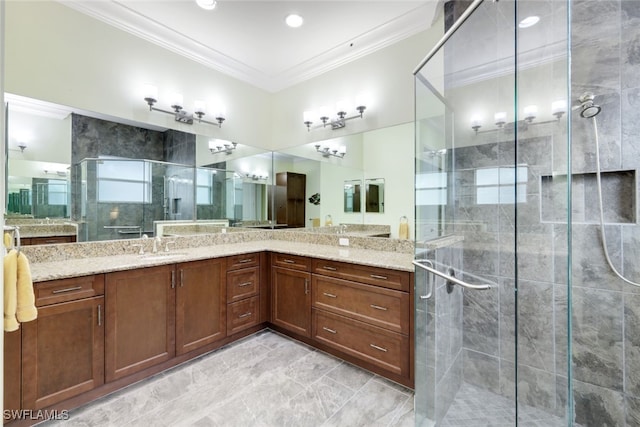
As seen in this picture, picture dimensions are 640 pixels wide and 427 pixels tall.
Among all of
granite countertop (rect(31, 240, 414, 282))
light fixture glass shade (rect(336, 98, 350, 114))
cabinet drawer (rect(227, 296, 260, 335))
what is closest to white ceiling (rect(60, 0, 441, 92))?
light fixture glass shade (rect(336, 98, 350, 114))

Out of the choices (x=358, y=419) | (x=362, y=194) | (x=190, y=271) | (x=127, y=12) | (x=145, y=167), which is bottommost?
(x=358, y=419)

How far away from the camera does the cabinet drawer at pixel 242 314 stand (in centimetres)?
268

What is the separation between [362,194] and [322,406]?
1.86m

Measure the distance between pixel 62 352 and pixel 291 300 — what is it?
167 cm

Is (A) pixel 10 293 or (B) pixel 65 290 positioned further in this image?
(B) pixel 65 290

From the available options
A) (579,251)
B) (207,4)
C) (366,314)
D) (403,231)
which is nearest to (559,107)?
(579,251)

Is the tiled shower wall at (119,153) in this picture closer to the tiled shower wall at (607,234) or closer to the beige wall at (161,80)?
the beige wall at (161,80)

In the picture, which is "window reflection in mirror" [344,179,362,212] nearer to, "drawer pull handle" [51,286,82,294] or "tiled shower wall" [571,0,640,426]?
"tiled shower wall" [571,0,640,426]

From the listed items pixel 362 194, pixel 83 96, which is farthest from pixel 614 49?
pixel 83 96

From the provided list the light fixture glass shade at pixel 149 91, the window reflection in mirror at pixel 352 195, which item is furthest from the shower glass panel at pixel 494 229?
the light fixture glass shade at pixel 149 91

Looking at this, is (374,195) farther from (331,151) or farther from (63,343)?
(63,343)

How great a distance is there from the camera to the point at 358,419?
1796 millimetres

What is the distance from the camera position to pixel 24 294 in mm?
1460

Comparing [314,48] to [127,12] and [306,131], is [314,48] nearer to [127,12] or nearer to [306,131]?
[306,131]
